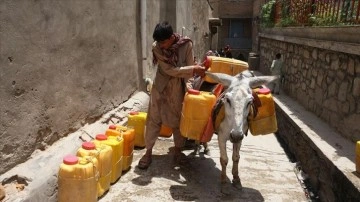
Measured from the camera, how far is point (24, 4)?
349cm

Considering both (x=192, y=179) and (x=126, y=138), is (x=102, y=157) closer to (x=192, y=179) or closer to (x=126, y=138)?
(x=126, y=138)

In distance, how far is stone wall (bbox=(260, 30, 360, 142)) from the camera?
497cm

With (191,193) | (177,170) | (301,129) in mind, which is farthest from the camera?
(301,129)

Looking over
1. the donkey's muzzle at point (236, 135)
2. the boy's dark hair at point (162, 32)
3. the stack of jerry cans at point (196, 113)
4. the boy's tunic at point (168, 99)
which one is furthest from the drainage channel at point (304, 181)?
the boy's dark hair at point (162, 32)

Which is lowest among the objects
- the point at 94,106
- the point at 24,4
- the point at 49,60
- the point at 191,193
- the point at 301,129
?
the point at 191,193

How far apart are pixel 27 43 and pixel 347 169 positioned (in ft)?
A: 11.1

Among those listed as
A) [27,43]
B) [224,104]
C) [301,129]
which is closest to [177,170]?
[224,104]

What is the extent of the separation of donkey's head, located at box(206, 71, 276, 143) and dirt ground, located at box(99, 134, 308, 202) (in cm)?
79

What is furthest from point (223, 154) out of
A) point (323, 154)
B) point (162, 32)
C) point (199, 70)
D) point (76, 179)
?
point (76, 179)

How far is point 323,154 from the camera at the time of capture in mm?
4453

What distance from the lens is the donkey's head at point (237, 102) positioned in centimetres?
379

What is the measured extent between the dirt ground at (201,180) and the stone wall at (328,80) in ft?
3.38

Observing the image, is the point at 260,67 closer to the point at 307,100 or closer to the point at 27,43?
the point at 307,100

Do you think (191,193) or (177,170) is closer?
(191,193)
